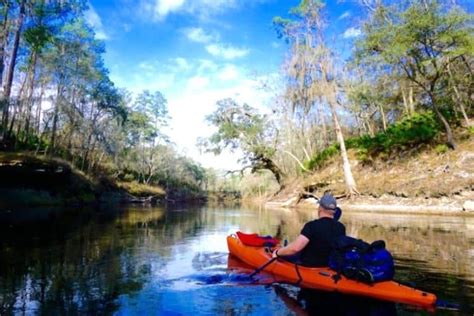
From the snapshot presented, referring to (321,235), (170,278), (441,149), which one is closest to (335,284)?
(321,235)

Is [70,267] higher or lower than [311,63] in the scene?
lower

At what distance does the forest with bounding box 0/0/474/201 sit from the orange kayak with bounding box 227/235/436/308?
16.4 meters

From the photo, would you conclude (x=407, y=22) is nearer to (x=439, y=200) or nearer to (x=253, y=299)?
(x=439, y=200)

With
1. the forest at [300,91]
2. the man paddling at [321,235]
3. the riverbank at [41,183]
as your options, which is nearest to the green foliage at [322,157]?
the forest at [300,91]

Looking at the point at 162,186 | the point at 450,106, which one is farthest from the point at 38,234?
the point at 162,186

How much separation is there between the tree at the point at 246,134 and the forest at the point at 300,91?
100mm

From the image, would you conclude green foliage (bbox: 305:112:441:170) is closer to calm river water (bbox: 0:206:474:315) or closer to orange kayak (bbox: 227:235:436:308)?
calm river water (bbox: 0:206:474:315)

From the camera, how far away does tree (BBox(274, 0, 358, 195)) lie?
27.2 meters

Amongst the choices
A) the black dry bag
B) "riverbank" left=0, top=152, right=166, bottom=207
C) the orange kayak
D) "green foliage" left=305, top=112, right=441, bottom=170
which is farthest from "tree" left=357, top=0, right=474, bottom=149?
"riverbank" left=0, top=152, right=166, bottom=207

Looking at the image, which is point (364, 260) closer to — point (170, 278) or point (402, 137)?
point (170, 278)

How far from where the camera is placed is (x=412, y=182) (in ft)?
68.3

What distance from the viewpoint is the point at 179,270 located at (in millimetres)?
6957

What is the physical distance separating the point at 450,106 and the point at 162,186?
41.5 meters

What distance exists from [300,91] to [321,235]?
2643 centimetres
